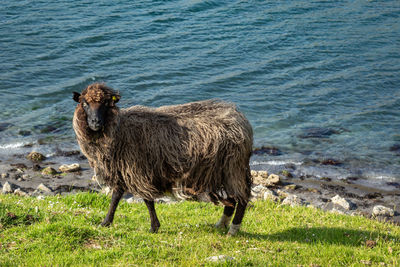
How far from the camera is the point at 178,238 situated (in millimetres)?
7906

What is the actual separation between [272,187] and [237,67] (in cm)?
1031

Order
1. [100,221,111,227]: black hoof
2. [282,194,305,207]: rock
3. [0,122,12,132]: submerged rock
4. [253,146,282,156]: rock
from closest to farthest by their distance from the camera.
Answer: [100,221,111,227]: black hoof, [282,194,305,207]: rock, [253,146,282,156]: rock, [0,122,12,132]: submerged rock

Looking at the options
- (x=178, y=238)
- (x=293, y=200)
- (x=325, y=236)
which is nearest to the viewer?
(x=178, y=238)

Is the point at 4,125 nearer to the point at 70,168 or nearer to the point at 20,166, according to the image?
the point at 20,166

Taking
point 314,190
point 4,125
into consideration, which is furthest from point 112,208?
point 4,125

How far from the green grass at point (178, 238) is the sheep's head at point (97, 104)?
1.59m

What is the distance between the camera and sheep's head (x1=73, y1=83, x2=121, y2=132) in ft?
25.5

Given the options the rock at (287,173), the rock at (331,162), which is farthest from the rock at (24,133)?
the rock at (331,162)

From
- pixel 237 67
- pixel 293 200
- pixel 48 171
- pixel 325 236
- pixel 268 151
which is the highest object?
pixel 237 67

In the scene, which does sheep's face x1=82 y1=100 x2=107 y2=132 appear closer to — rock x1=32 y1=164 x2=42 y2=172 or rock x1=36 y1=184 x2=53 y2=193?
rock x1=36 y1=184 x2=53 y2=193

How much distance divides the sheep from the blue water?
7866 millimetres

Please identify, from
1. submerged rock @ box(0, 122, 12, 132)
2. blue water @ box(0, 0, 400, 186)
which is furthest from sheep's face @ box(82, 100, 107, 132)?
submerged rock @ box(0, 122, 12, 132)

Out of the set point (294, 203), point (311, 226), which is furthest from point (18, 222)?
point (294, 203)

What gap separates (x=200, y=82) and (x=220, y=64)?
249 cm
